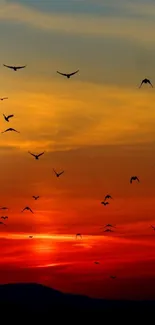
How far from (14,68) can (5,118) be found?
16884 mm

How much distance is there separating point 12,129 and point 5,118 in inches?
253

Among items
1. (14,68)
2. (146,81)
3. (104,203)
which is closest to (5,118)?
(14,68)

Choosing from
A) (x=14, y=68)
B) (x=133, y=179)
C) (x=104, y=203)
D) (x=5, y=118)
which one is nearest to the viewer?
(x=14, y=68)

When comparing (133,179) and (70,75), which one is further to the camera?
(133,179)

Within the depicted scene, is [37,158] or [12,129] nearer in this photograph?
[12,129]

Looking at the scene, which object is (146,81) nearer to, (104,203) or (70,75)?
(70,75)

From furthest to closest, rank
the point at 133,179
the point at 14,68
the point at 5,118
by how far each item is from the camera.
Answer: the point at 133,179, the point at 5,118, the point at 14,68

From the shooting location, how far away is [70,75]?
5979 inches

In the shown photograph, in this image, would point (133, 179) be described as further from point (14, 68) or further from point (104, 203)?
point (14, 68)

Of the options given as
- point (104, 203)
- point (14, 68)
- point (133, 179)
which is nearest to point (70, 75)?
point (14, 68)

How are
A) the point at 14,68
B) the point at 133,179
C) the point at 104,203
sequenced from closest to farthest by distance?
the point at 14,68
the point at 133,179
the point at 104,203

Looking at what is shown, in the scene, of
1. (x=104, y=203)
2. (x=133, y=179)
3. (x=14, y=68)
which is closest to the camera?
(x=14, y=68)

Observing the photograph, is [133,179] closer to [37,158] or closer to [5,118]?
[37,158]

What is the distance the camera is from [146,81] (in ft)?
505
